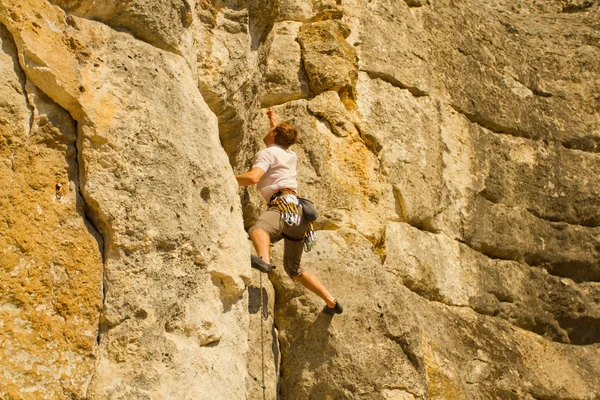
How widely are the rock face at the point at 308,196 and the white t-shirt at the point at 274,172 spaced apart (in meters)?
0.32

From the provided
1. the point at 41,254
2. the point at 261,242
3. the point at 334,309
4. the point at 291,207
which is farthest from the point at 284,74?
the point at 41,254

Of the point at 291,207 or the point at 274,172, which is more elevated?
the point at 274,172

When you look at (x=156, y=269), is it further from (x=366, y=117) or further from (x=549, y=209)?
(x=549, y=209)

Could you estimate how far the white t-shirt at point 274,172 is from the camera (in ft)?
22.9

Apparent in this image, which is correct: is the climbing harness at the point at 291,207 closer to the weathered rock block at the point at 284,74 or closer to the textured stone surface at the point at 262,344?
the textured stone surface at the point at 262,344

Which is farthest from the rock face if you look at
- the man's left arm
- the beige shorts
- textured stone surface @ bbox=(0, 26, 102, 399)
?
the man's left arm

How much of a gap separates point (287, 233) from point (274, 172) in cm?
46

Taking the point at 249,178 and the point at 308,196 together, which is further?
the point at 308,196

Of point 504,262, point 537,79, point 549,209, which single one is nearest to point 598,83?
point 537,79

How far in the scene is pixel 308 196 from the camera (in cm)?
805

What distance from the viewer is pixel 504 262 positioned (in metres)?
10.0

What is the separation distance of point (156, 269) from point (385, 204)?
4.15 m

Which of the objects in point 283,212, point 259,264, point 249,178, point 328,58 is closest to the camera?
point 259,264

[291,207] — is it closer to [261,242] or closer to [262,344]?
[261,242]
